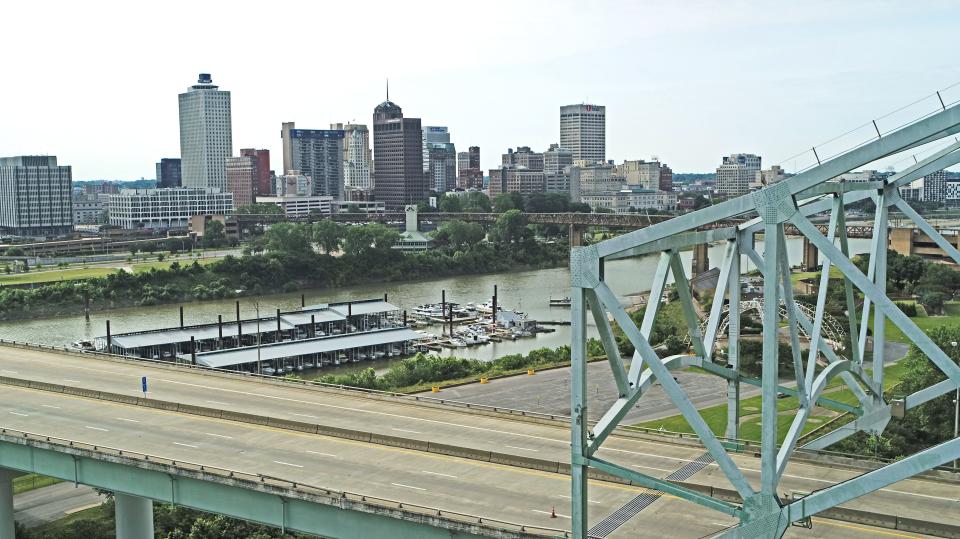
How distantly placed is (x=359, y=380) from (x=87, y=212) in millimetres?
116708

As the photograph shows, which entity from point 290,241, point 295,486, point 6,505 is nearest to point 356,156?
point 290,241

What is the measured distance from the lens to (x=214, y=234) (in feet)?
280

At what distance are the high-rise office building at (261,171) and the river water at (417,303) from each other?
298ft

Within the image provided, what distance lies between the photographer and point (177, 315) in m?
49.1

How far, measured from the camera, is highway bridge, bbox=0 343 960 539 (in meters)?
11.6

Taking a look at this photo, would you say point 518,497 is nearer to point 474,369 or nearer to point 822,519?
point 822,519

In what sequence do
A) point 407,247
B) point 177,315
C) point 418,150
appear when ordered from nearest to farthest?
1. point 177,315
2. point 407,247
3. point 418,150

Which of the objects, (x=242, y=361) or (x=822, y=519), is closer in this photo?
(x=822, y=519)

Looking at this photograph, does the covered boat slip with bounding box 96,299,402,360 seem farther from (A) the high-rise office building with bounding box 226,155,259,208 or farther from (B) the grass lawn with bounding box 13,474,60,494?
(A) the high-rise office building with bounding box 226,155,259,208

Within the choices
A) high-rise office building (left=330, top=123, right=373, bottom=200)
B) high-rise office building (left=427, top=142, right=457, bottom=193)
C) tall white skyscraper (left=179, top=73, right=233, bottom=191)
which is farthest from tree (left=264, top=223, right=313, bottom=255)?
high-rise office building (left=330, top=123, right=373, bottom=200)

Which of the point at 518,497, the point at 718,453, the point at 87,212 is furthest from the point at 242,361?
the point at 87,212

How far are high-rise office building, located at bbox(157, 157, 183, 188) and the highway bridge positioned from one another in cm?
15562

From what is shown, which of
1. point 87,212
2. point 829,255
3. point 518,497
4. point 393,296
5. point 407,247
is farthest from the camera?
point 87,212

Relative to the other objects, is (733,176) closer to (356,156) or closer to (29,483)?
(356,156)
